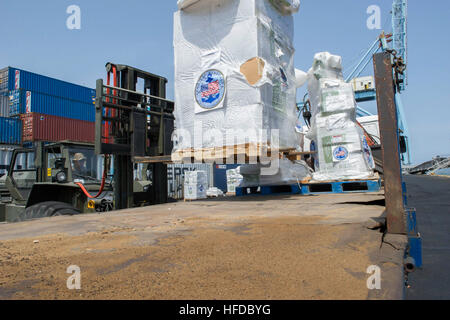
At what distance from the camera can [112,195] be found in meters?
4.77

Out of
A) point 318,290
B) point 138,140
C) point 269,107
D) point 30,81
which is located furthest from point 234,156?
point 30,81

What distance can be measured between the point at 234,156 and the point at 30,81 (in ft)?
65.5

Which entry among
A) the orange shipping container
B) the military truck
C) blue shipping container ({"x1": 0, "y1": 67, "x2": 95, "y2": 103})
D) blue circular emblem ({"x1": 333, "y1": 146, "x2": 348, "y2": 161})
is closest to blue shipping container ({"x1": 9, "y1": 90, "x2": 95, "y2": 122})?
blue shipping container ({"x1": 0, "y1": 67, "x2": 95, "y2": 103})

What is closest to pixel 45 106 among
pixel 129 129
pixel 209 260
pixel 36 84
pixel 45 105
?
pixel 45 105

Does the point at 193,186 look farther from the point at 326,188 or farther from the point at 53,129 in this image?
the point at 53,129

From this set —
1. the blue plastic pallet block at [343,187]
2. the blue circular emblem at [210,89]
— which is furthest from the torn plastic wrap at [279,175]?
the blue circular emblem at [210,89]

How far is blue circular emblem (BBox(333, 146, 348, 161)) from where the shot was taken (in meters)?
4.52

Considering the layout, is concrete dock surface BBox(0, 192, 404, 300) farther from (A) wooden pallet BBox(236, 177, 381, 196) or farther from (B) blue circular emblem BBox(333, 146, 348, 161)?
(B) blue circular emblem BBox(333, 146, 348, 161)

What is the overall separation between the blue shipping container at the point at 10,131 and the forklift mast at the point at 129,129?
1464 cm

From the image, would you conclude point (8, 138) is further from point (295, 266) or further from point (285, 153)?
point (295, 266)

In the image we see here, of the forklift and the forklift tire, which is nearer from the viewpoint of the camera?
the forklift tire

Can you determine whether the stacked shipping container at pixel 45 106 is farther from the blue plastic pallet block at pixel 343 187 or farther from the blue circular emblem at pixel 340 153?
the blue circular emblem at pixel 340 153

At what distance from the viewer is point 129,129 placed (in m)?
4.58

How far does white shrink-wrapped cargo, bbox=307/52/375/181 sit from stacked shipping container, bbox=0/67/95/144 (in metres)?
Answer: 13.0
